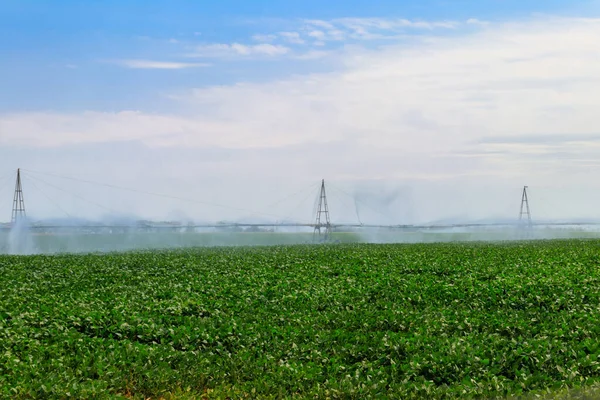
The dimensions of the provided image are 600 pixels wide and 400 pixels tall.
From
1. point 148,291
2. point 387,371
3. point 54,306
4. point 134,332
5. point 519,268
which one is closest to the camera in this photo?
point 387,371

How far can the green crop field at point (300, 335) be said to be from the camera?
16.0m

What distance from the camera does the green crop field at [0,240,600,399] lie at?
52.4ft

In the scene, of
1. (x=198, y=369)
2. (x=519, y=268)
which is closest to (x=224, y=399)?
(x=198, y=369)

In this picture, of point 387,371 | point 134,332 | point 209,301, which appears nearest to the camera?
point 387,371

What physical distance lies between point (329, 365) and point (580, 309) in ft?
37.3

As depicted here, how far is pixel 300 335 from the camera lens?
20.3 metres

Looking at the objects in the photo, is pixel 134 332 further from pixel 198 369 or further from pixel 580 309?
pixel 580 309

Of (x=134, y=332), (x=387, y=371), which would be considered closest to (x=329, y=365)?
(x=387, y=371)

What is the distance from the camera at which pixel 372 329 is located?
21.9 meters

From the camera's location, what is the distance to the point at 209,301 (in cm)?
2600

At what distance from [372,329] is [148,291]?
1068cm

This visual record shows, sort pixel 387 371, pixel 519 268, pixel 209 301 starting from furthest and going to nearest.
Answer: pixel 519 268
pixel 209 301
pixel 387 371

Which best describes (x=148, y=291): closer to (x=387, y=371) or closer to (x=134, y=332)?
(x=134, y=332)

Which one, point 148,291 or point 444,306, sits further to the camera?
point 148,291
